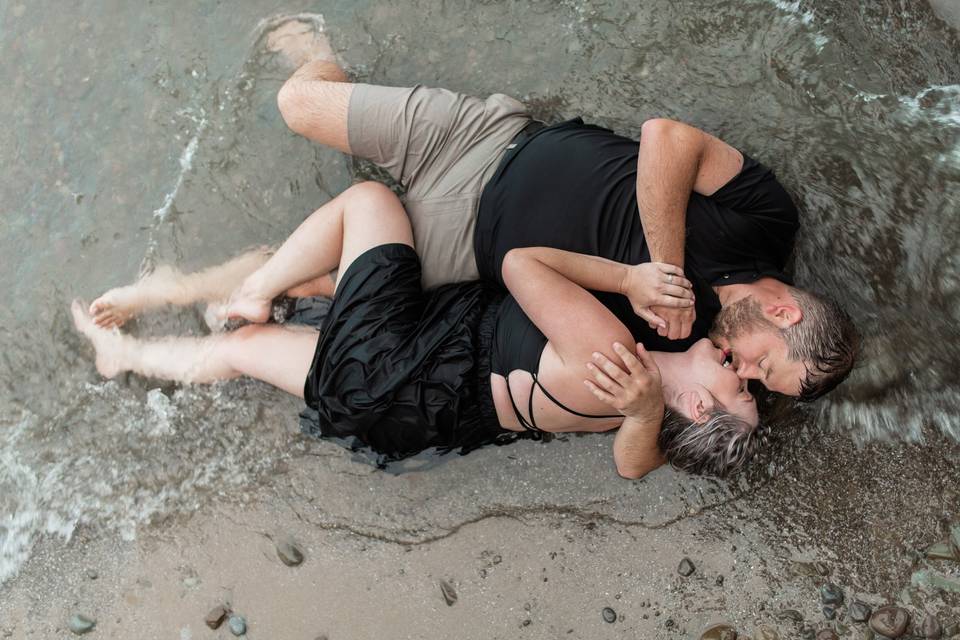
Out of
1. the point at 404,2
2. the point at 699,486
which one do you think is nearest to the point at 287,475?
the point at 699,486

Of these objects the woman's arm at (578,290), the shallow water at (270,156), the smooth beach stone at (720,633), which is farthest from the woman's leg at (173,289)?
the smooth beach stone at (720,633)

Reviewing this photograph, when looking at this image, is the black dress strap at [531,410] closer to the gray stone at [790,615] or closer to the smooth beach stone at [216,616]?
the gray stone at [790,615]

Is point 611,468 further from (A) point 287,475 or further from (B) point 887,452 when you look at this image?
(A) point 287,475

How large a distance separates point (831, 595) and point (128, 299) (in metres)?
3.93

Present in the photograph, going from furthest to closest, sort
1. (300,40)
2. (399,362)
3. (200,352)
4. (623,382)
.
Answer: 1. (300,40)
2. (200,352)
3. (399,362)
4. (623,382)

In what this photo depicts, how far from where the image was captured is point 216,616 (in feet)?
13.0

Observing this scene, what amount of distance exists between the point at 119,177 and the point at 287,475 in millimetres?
1916

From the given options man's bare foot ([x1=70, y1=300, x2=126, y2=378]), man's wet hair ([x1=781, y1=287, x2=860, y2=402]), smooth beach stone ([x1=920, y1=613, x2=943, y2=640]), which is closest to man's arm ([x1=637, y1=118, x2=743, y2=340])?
man's wet hair ([x1=781, y1=287, x2=860, y2=402])

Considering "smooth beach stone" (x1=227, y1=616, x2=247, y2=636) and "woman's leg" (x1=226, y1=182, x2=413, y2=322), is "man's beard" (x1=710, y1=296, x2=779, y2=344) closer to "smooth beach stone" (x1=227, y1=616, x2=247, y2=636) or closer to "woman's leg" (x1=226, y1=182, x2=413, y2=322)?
"woman's leg" (x1=226, y1=182, x2=413, y2=322)

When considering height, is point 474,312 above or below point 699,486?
→ above

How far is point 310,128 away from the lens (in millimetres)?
3986

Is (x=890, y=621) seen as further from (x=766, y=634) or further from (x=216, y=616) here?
(x=216, y=616)

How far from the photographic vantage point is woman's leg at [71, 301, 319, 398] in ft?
13.1

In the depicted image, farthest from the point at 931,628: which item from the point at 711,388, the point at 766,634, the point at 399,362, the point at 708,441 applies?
the point at 399,362
